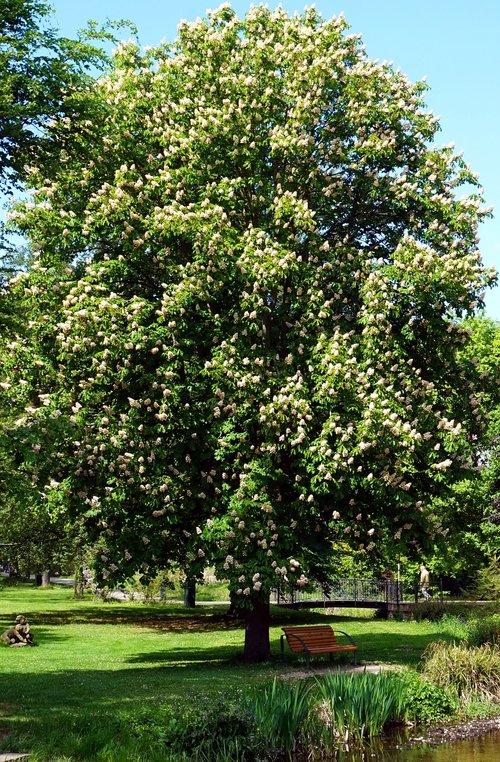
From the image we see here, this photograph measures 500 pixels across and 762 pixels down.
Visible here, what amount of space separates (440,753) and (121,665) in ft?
30.9

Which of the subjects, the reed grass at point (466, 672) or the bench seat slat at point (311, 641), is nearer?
the reed grass at point (466, 672)

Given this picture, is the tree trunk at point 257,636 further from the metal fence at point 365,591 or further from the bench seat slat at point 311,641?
the metal fence at point 365,591

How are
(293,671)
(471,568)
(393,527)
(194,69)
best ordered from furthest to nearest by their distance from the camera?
(471,568) → (194,69) → (393,527) → (293,671)

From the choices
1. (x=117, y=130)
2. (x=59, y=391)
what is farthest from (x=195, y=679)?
(x=117, y=130)

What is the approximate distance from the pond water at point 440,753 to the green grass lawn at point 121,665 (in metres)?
2.49

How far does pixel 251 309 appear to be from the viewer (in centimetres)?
1980

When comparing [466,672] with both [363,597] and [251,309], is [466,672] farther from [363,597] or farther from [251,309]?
[363,597]

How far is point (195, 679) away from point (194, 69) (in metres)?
14.8

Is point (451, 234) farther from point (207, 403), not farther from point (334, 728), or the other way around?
point (334, 728)

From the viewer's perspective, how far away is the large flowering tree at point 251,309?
18.2m

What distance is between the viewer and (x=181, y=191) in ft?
64.1

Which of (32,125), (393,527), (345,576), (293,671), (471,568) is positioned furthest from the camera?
(345,576)

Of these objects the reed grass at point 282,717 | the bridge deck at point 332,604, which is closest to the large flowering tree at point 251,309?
the reed grass at point 282,717

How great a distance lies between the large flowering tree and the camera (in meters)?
18.2
